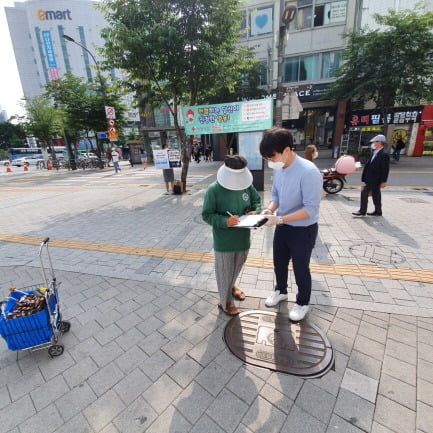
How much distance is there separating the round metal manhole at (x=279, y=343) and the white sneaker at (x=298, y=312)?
0.05 m

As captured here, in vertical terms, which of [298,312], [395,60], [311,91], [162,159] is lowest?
[298,312]

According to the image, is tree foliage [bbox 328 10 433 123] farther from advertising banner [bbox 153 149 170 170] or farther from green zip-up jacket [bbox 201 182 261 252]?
green zip-up jacket [bbox 201 182 261 252]

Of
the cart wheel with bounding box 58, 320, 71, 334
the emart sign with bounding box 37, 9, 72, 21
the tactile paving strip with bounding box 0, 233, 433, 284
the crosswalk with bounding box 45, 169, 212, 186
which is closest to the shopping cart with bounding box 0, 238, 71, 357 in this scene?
the cart wheel with bounding box 58, 320, 71, 334

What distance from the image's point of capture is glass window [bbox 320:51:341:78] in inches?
714

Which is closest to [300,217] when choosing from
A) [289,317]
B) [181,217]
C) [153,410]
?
[289,317]

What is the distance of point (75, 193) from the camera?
440 inches

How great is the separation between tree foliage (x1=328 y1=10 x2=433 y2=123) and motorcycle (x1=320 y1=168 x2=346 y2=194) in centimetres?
946

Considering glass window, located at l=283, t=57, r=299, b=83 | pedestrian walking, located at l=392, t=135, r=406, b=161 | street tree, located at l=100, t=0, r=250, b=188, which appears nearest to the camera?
street tree, located at l=100, t=0, r=250, b=188

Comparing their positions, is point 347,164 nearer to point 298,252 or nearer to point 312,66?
point 298,252

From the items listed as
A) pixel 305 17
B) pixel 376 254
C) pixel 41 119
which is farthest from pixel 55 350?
pixel 41 119

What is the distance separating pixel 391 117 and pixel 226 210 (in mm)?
20847

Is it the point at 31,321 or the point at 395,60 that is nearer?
the point at 31,321

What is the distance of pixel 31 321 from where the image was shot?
7.04ft

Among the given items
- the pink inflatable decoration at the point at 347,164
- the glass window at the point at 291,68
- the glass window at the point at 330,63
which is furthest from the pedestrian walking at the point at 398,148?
the pink inflatable decoration at the point at 347,164
